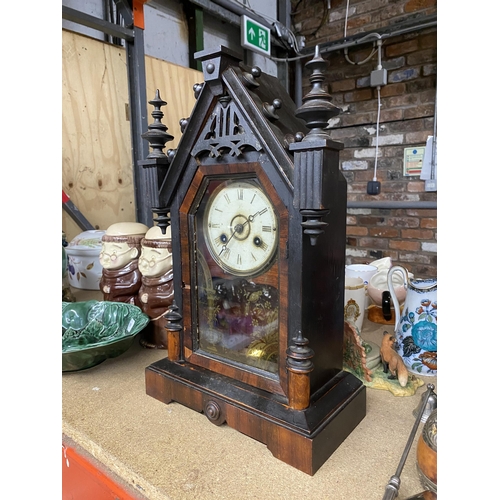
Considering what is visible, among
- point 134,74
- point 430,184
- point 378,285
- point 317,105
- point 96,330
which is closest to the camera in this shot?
point 317,105

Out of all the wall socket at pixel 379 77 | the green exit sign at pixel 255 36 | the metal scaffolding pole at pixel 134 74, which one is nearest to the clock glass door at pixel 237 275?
the metal scaffolding pole at pixel 134 74

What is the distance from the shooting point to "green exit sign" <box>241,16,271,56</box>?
6.81ft

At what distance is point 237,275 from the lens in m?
0.63

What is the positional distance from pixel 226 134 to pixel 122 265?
499 mm

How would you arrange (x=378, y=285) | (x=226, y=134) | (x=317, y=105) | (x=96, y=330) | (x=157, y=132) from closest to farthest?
(x=317, y=105)
(x=226, y=134)
(x=157, y=132)
(x=96, y=330)
(x=378, y=285)

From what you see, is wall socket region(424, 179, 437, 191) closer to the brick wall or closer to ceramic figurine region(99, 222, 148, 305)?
the brick wall

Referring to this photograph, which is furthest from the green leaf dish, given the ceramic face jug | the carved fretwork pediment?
the ceramic face jug

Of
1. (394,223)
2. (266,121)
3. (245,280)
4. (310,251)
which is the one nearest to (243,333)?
(245,280)

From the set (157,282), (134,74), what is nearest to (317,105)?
(157,282)

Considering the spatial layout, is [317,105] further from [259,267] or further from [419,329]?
[419,329]

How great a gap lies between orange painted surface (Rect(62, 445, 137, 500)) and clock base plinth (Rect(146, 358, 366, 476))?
0.14 m

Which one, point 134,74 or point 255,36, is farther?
point 255,36

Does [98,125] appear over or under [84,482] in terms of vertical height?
over

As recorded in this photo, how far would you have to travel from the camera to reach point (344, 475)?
50 centimetres
